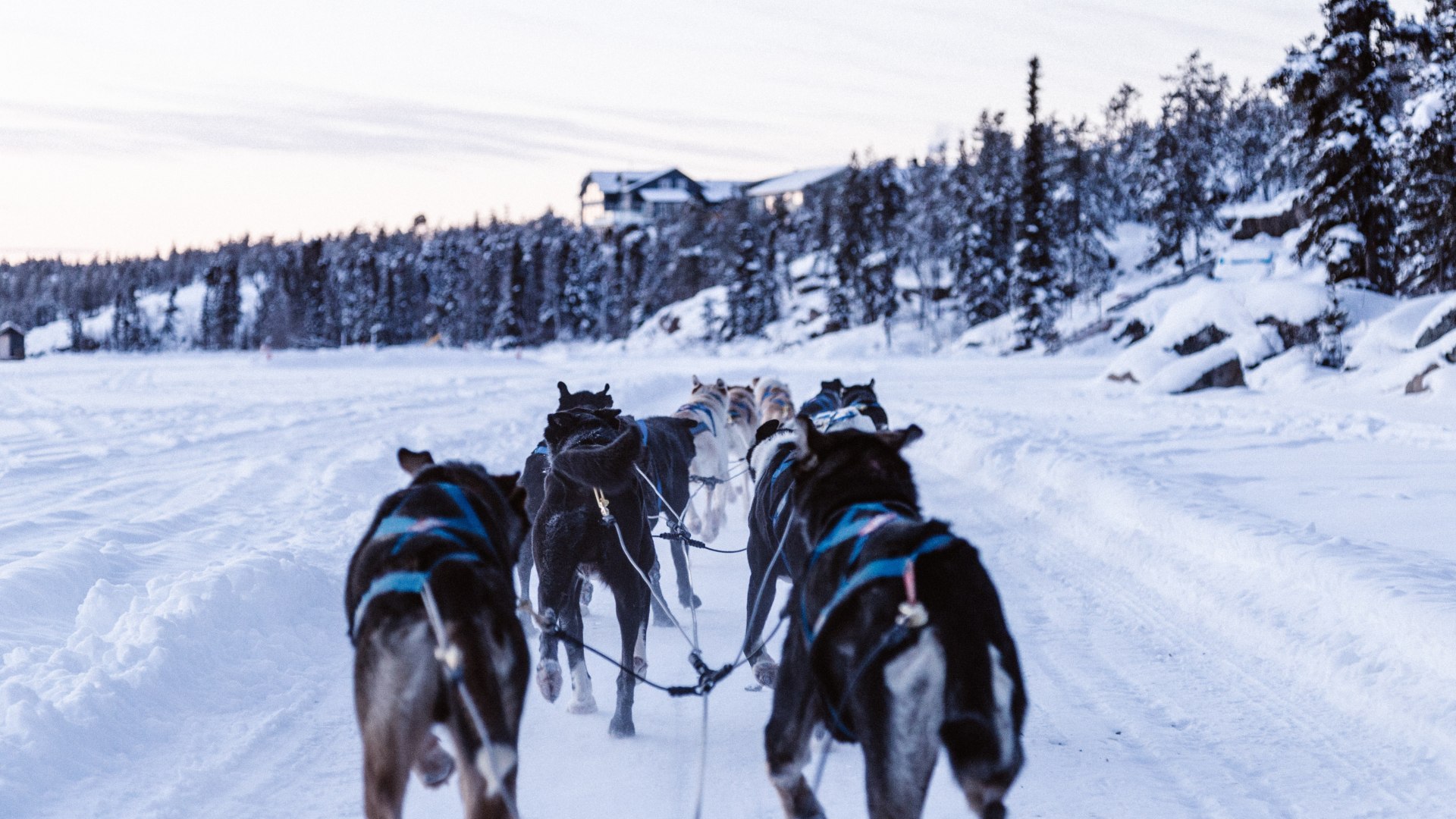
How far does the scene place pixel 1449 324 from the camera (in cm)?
1928

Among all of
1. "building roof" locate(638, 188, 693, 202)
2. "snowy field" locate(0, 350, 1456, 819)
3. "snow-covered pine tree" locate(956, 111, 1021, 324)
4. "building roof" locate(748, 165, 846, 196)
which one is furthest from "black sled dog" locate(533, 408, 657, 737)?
"building roof" locate(638, 188, 693, 202)

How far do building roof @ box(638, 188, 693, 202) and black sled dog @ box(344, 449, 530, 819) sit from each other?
117 metres

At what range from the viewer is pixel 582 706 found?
492cm

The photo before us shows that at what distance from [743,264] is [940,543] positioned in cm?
7012

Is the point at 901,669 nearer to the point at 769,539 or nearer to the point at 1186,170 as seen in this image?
the point at 769,539

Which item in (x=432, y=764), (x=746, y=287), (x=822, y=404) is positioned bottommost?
(x=432, y=764)

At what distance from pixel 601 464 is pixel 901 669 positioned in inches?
99.9

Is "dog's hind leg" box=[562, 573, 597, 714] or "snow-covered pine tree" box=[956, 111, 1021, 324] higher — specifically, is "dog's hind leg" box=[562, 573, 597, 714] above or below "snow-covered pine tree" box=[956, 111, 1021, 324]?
below

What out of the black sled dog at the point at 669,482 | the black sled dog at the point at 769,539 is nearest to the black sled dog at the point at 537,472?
the black sled dog at the point at 669,482

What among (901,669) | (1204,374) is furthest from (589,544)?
(1204,374)

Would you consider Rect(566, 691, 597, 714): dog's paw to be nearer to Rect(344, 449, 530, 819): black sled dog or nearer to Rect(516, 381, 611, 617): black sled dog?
Rect(516, 381, 611, 617): black sled dog

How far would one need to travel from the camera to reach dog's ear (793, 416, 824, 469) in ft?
11.7

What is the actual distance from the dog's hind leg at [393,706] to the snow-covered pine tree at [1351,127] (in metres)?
27.8

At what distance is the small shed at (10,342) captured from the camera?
208 feet
